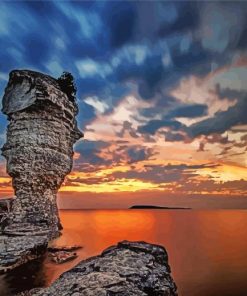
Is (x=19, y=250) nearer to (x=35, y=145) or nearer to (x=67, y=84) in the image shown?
(x=35, y=145)

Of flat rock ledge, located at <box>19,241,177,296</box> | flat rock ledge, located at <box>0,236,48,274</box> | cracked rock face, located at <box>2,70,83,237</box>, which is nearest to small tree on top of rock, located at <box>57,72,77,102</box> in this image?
cracked rock face, located at <box>2,70,83,237</box>

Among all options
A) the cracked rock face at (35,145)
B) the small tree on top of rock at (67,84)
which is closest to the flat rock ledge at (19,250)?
the cracked rock face at (35,145)

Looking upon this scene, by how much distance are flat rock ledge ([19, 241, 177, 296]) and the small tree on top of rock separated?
15490 mm

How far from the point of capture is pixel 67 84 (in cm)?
2327

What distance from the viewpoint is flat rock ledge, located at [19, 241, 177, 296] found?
8297 mm

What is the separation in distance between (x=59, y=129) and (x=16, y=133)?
298cm

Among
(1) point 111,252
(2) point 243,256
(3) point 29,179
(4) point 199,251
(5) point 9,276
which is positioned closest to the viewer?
(1) point 111,252

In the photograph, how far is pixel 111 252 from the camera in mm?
10758

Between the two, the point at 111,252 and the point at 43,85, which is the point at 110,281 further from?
the point at 43,85

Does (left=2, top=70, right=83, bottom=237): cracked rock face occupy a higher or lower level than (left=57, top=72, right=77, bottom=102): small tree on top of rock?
lower

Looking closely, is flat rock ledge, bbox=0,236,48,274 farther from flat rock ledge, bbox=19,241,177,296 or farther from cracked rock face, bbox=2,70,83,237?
flat rock ledge, bbox=19,241,177,296

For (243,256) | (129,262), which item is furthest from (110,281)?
(243,256)

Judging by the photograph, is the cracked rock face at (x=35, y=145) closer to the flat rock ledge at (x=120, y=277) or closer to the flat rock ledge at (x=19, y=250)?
the flat rock ledge at (x=19, y=250)

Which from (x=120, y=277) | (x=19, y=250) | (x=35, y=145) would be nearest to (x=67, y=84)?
(x=35, y=145)
